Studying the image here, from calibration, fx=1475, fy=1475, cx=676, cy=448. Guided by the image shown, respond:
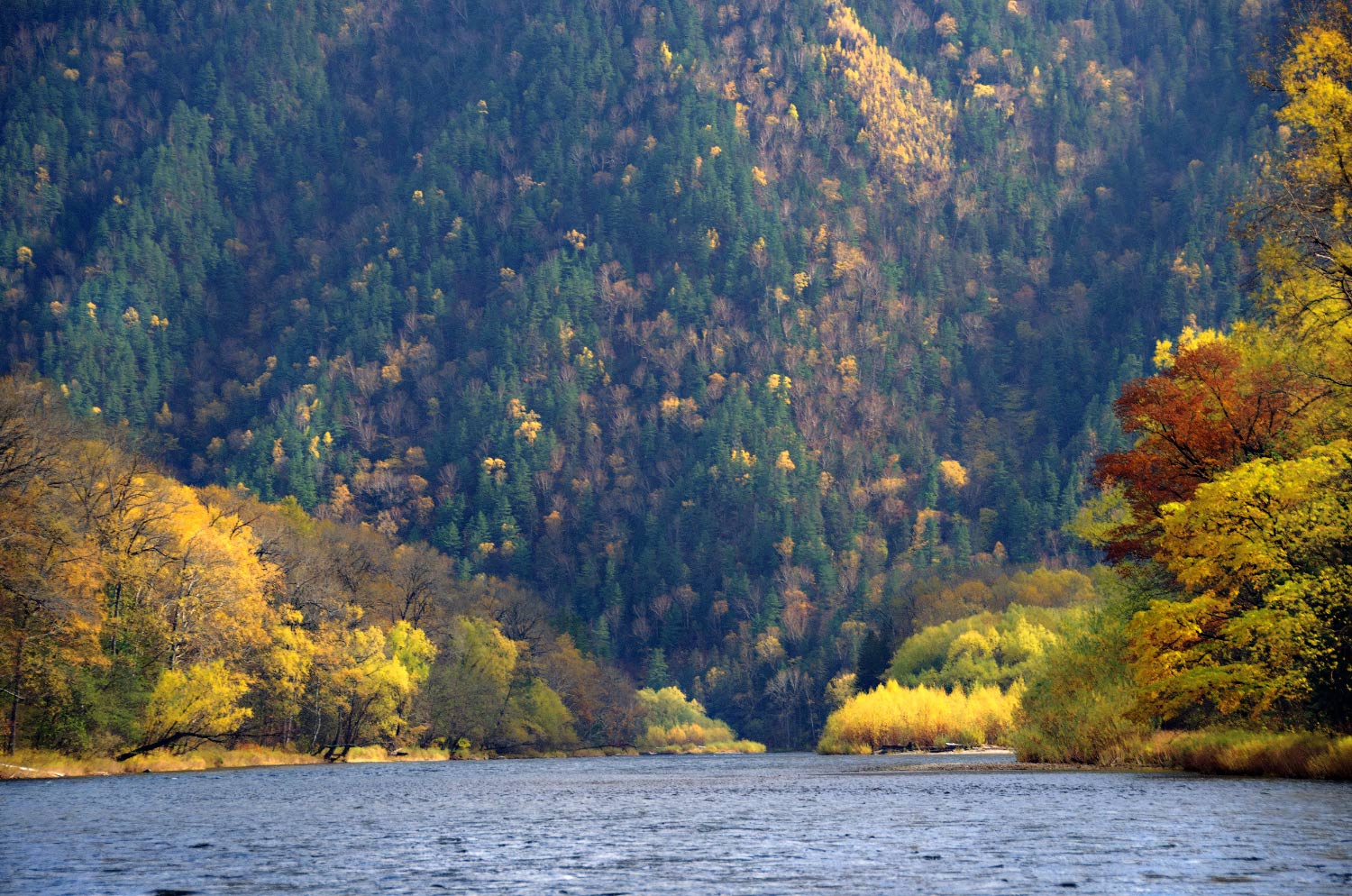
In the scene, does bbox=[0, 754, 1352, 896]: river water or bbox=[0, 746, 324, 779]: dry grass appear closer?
bbox=[0, 754, 1352, 896]: river water

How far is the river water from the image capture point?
89.5 feet

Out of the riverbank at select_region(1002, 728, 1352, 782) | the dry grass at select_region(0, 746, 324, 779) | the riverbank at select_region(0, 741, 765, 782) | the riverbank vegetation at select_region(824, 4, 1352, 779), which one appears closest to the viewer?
the riverbank vegetation at select_region(824, 4, 1352, 779)

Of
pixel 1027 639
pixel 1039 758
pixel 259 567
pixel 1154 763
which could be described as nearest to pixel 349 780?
pixel 259 567

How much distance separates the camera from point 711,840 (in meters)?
36.7

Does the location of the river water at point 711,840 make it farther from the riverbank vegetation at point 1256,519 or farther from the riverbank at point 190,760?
the riverbank at point 190,760

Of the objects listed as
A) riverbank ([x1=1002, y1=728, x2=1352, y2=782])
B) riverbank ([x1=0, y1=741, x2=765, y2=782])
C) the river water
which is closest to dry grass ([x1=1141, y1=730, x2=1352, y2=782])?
riverbank ([x1=1002, y1=728, x2=1352, y2=782])

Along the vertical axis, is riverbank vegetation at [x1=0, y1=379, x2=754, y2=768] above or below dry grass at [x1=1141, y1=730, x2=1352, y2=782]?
above

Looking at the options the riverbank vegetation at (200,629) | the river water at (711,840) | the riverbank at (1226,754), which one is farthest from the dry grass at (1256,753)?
the riverbank vegetation at (200,629)

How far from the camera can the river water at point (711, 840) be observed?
89.5 feet

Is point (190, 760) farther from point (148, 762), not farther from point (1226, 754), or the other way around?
point (1226, 754)

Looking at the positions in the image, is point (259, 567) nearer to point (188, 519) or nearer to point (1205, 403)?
point (188, 519)

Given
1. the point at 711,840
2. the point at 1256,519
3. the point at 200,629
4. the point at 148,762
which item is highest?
the point at 200,629

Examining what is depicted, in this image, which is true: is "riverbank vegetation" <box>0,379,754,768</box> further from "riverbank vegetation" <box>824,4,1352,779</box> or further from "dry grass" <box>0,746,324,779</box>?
"riverbank vegetation" <box>824,4,1352,779</box>

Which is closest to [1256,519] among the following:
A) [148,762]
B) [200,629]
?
[148,762]
